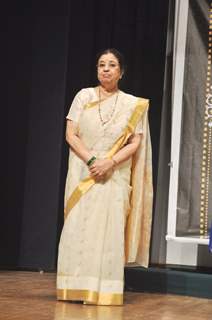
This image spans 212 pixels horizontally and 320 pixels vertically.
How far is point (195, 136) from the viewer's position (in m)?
5.43

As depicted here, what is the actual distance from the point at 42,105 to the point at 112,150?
1.70m

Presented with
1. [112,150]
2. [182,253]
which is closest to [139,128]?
[112,150]

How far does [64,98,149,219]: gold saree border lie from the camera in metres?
4.35

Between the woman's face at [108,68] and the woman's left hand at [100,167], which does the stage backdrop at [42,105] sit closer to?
the woman's face at [108,68]

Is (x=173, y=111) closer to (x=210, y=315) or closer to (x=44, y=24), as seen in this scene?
(x=44, y=24)

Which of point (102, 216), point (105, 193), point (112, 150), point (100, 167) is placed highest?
point (112, 150)

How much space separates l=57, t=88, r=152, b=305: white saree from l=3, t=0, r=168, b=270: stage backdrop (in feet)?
4.82

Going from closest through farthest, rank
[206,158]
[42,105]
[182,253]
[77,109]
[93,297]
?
[93,297] → [77,109] → [206,158] → [182,253] → [42,105]

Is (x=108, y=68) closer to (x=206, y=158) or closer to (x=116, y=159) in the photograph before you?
(x=116, y=159)

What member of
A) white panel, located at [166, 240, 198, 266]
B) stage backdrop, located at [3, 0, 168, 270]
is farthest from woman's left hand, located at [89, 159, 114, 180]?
stage backdrop, located at [3, 0, 168, 270]

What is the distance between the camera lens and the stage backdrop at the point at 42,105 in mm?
5906

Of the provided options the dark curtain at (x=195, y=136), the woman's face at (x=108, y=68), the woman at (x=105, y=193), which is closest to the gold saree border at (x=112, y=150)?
the woman at (x=105, y=193)

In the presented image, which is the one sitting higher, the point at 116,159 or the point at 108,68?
the point at 108,68

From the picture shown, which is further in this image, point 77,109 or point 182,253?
point 182,253
